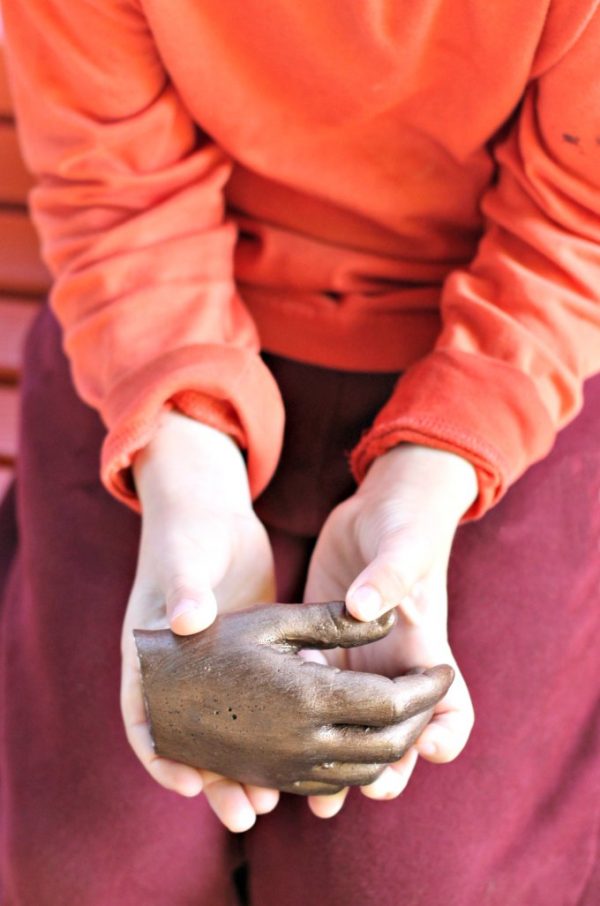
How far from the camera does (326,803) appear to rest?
0.67m

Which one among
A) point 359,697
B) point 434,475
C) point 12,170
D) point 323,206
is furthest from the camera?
point 12,170

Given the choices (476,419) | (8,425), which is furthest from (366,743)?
(8,425)

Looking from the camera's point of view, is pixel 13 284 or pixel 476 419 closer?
pixel 476 419

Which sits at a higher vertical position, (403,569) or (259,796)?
(403,569)

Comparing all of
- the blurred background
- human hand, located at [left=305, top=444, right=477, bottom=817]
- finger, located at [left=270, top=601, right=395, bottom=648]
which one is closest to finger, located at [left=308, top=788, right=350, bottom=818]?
human hand, located at [left=305, top=444, right=477, bottom=817]

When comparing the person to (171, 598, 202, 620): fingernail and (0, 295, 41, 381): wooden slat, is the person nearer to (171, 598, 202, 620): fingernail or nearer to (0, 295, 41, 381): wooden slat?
(171, 598, 202, 620): fingernail

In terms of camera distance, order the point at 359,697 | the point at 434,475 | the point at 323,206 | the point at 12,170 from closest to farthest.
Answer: the point at 359,697 < the point at 434,475 < the point at 323,206 < the point at 12,170

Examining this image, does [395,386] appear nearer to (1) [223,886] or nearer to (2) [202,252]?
(2) [202,252]

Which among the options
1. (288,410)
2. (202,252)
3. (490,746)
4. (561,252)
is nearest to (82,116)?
(202,252)

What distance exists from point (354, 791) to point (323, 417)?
0.30 meters

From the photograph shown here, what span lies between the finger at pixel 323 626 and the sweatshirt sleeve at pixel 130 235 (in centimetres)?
20

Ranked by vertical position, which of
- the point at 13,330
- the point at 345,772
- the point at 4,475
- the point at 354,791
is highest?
the point at 345,772

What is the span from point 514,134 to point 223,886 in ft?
2.09

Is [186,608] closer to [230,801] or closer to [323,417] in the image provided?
[230,801]
